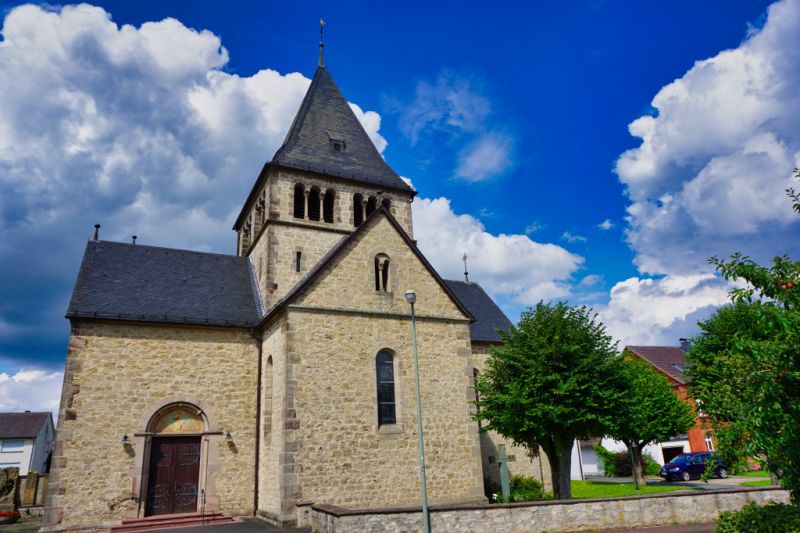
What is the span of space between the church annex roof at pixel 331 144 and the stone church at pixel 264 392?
5.67 m

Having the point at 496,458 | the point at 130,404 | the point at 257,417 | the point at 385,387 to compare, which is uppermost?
the point at 385,387

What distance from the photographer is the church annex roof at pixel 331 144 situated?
2537cm

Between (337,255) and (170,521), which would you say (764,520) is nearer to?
(337,255)

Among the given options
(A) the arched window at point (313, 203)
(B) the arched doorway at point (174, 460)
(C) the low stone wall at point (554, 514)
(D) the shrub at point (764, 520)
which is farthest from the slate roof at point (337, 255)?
(D) the shrub at point (764, 520)

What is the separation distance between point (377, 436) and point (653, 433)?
2043 cm

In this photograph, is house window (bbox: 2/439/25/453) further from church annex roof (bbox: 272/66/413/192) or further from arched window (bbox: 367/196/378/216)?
arched window (bbox: 367/196/378/216)

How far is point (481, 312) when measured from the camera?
90.3 ft

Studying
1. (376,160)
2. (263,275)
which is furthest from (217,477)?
(376,160)

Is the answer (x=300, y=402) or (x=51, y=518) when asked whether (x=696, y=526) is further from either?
(x=51, y=518)

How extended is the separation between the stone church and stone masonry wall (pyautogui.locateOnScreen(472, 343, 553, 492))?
11.4 ft

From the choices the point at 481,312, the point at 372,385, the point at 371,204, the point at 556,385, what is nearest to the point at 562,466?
the point at 556,385

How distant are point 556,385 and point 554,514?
4338mm

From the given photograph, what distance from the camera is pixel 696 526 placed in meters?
14.7

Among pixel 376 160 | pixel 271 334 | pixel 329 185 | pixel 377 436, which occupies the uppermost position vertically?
pixel 376 160
